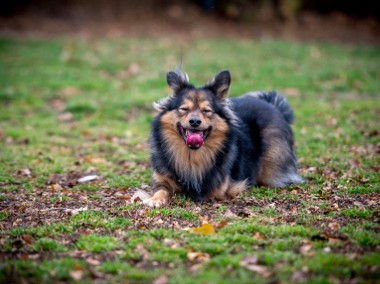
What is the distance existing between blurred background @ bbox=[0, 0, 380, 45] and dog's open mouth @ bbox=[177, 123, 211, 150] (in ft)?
53.2

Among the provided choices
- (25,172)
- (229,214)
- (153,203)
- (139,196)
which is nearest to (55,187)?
(25,172)

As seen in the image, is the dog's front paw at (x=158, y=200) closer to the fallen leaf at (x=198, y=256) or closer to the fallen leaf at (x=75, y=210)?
the fallen leaf at (x=75, y=210)

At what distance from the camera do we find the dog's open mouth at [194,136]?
22.6 ft

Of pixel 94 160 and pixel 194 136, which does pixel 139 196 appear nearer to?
pixel 194 136

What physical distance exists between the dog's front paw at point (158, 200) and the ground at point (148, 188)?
0.44 ft

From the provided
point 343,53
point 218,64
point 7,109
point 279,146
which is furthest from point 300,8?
point 279,146

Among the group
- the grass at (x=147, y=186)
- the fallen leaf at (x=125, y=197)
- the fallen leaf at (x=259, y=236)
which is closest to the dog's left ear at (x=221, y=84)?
the grass at (x=147, y=186)

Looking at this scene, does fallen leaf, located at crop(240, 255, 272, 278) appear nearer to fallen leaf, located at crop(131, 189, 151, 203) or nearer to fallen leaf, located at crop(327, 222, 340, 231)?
fallen leaf, located at crop(327, 222, 340, 231)

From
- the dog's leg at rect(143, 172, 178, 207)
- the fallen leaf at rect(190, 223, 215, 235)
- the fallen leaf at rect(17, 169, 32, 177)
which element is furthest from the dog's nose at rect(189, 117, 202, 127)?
the fallen leaf at rect(17, 169, 32, 177)

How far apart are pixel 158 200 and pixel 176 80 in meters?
1.78

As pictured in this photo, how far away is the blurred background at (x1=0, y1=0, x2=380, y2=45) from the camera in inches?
912

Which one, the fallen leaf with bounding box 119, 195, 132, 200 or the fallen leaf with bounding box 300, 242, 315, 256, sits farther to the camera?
the fallen leaf with bounding box 119, 195, 132, 200

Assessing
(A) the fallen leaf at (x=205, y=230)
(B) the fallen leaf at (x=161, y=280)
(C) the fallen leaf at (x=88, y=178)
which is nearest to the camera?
(B) the fallen leaf at (x=161, y=280)

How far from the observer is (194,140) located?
271 inches
